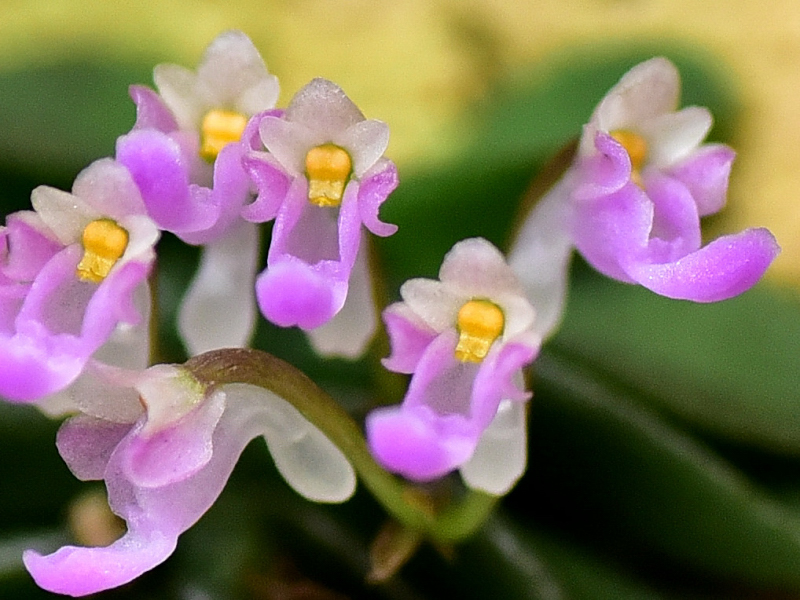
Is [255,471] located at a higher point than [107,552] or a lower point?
lower

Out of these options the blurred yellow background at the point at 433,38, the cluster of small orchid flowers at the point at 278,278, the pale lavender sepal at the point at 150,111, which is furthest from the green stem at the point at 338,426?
the blurred yellow background at the point at 433,38

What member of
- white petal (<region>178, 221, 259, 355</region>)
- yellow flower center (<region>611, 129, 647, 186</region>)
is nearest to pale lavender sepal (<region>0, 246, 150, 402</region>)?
white petal (<region>178, 221, 259, 355</region>)

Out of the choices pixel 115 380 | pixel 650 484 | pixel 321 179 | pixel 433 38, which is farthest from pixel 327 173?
pixel 433 38

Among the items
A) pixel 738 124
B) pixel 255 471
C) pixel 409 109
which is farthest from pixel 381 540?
pixel 409 109

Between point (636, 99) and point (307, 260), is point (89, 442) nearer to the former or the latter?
point (307, 260)

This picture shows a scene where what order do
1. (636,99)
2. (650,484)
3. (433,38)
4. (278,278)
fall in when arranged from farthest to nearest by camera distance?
1. (433,38)
2. (650,484)
3. (636,99)
4. (278,278)

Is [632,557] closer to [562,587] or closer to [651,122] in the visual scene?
[562,587]

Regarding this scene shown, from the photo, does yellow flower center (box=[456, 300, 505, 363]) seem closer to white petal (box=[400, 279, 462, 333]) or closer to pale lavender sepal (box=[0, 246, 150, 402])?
white petal (box=[400, 279, 462, 333])

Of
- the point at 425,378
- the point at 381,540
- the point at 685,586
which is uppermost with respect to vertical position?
the point at 425,378
